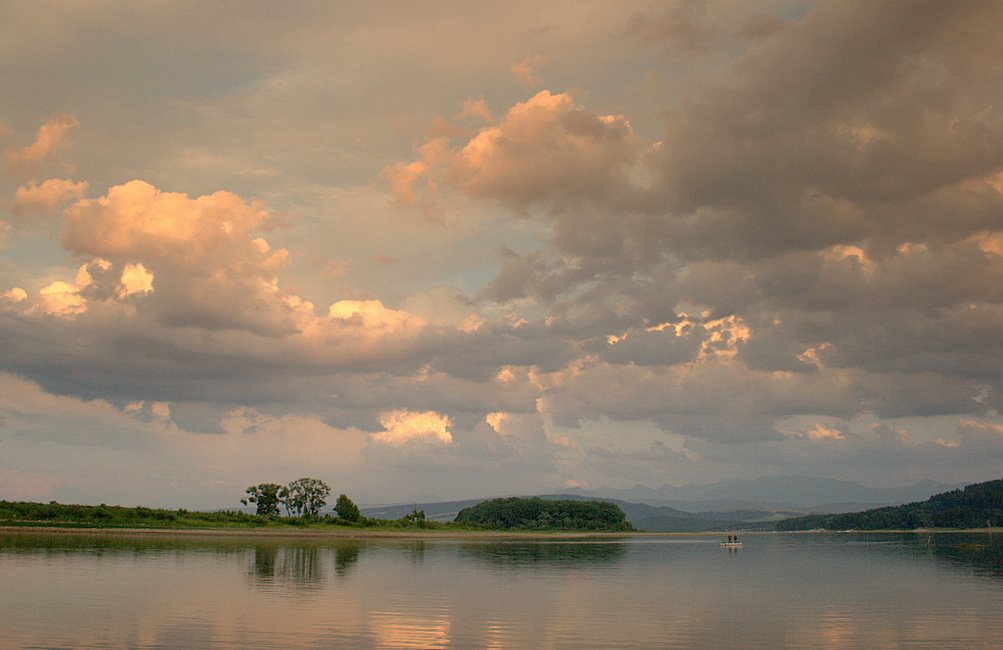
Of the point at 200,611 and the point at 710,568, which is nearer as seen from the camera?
the point at 200,611

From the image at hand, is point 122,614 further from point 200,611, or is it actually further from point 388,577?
point 388,577

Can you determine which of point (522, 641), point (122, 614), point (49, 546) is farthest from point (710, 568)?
point (49, 546)

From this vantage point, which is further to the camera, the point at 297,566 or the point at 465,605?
the point at 297,566

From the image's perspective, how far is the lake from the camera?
157ft

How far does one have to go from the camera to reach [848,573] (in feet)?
357

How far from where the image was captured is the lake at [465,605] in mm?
47844

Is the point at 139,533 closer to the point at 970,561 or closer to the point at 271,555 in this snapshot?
the point at 271,555

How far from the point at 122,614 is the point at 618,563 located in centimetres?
8240

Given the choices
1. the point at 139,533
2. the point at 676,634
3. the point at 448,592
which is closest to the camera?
the point at 676,634

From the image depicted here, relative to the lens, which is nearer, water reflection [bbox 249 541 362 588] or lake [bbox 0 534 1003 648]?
lake [bbox 0 534 1003 648]

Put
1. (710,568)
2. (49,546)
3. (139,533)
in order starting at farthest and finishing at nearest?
(139,533), (49,546), (710,568)

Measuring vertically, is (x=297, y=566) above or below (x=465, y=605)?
below

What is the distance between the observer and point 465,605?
210 feet

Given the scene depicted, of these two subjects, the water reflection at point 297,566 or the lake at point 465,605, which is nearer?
the lake at point 465,605
